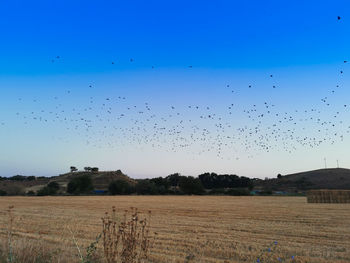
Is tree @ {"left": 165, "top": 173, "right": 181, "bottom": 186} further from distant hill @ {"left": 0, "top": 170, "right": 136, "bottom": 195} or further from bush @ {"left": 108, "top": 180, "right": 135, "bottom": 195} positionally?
bush @ {"left": 108, "top": 180, "right": 135, "bottom": 195}

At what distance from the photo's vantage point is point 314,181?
96.5 metres

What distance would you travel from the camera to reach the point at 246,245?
11.5 m

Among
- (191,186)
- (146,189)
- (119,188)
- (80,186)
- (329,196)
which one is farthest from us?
(191,186)

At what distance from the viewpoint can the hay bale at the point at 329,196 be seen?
43.2 m

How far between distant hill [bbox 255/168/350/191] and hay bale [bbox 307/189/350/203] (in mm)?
45436

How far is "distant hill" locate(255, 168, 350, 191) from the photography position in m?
89.7

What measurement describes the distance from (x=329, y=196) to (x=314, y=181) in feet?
186

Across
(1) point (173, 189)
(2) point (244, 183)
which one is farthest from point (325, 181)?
(1) point (173, 189)

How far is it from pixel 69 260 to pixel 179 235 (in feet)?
25.3

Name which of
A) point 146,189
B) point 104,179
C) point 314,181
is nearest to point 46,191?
point 146,189

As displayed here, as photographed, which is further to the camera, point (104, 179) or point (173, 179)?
point (104, 179)

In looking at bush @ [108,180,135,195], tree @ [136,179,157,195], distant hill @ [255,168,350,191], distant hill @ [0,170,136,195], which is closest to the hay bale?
distant hill @ [255,168,350,191]

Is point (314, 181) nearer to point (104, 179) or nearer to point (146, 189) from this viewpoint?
point (146, 189)

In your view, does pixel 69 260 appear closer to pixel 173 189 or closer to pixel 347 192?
pixel 347 192
